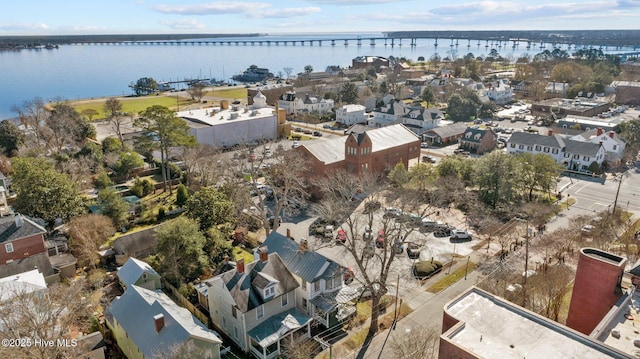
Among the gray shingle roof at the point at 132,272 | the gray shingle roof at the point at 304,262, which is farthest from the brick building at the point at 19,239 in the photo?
the gray shingle roof at the point at 304,262

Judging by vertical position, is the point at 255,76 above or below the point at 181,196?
above

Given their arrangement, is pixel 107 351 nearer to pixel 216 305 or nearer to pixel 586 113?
pixel 216 305

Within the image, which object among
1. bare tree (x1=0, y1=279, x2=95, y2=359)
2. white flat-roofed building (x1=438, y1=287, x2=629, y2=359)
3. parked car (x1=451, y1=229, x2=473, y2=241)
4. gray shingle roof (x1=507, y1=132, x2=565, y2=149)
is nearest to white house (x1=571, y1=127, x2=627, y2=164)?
gray shingle roof (x1=507, y1=132, x2=565, y2=149)

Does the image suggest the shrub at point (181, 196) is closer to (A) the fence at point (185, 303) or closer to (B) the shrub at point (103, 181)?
(B) the shrub at point (103, 181)

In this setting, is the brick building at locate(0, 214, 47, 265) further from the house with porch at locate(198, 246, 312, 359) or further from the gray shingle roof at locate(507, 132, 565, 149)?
the gray shingle roof at locate(507, 132, 565, 149)

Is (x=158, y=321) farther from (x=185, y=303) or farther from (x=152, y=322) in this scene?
(x=185, y=303)

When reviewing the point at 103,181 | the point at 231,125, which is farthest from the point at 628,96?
the point at 103,181
